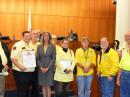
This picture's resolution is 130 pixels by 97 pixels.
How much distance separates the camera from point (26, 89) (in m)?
5.27

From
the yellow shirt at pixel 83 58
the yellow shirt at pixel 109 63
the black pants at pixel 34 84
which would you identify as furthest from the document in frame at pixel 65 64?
the yellow shirt at pixel 109 63

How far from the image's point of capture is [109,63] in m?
5.28

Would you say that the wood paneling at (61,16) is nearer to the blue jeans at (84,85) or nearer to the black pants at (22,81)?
the blue jeans at (84,85)

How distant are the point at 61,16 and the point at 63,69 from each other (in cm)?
704

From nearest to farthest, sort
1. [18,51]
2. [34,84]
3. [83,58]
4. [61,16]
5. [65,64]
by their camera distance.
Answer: [18,51] → [65,64] → [34,84] → [83,58] → [61,16]

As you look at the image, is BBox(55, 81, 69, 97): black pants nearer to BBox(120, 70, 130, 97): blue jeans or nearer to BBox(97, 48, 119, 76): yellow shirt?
BBox(97, 48, 119, 76): yellow shirt

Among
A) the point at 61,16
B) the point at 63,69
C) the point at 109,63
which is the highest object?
the point at 61,16

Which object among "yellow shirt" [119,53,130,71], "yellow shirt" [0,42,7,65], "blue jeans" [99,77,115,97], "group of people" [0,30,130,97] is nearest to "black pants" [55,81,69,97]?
"group of people" [0,30,130,97]

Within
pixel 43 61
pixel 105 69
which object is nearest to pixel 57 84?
pixel 43 61

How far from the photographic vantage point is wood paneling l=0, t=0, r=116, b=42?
11.4 meters

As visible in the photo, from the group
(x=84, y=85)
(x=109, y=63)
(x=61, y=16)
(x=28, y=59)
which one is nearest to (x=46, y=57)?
(x=28, y=59)

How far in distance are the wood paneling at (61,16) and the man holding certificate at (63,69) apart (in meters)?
6.28

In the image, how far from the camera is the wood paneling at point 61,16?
11.4 meters

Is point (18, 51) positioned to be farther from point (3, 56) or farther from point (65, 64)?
point (65, 64)
